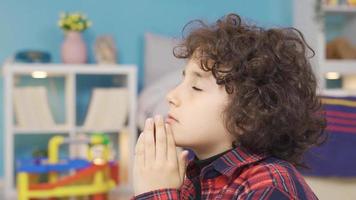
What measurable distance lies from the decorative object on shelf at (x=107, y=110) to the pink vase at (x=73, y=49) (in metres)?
0.20

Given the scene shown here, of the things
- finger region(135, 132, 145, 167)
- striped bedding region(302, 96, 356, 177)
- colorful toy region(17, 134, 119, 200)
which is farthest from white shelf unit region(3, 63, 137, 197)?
finger region(135, 132, 145, 167)

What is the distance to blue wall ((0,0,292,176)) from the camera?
319 centimetres

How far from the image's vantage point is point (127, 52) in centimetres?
334

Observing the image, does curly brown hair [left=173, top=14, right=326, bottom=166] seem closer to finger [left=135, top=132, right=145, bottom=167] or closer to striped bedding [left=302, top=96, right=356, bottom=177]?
finger [left=135, top=132, right=145, bottom=167]

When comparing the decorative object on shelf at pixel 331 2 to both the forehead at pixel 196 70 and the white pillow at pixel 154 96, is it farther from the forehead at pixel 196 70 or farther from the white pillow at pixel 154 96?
the forehead at pixel 196 70

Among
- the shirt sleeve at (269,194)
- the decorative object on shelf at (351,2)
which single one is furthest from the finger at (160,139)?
the decorative object on shelf at (351,2)

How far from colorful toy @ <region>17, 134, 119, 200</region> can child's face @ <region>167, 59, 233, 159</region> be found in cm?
172

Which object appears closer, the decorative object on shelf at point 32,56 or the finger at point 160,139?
the finger at point 160,139

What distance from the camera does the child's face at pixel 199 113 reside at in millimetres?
844

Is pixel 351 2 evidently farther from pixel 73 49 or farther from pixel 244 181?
pixel 244 181

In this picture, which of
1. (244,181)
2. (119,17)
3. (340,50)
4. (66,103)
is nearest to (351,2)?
(340,50)

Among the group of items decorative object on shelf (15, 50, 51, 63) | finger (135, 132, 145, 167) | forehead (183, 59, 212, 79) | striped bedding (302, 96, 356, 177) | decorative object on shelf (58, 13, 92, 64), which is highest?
decorative object on shelf (58, 13, 92, 64)

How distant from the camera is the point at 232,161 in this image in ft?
2.68

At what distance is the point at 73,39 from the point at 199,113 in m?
2.26
